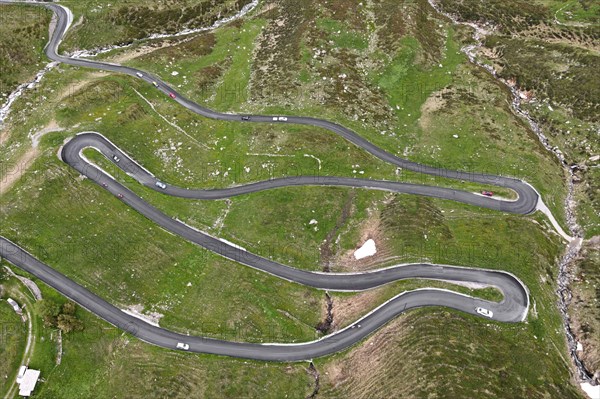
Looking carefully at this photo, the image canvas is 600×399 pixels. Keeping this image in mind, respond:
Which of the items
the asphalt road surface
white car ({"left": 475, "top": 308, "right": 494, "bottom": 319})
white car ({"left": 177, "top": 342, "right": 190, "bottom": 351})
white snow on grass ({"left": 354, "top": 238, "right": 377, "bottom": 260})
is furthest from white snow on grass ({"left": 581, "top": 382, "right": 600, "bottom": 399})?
white car ({"left": 177, "top": 342, "right": 190, "bottom": 351})

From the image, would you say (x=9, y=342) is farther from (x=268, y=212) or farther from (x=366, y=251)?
(x=366, y=251)

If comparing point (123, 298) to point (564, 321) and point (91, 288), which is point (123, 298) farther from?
point (564, 321)

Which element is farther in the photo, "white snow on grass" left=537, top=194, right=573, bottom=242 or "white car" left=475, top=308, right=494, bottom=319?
"white snow on grass" left=537, top=194, right=573, bottom=242

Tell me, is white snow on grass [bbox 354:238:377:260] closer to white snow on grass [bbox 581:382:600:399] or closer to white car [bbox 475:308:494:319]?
white car [bbox 475:308:494:319]

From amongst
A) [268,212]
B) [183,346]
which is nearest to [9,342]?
[183,346]

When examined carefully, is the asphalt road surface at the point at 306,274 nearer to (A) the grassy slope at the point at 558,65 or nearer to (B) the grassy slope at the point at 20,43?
(A) the grassy slope at the point at 558,65

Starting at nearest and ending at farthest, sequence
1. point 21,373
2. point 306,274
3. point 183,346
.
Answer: point 21,373 < point 183,346 < point 306,274

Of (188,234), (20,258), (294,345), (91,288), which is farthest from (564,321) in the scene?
(20,258)

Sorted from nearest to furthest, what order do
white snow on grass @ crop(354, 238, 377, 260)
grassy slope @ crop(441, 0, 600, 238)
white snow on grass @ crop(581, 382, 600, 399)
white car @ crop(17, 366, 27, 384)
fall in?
white car @ crop(17, 366, 27, 384), white snow on grass @ crop(581, 382, 600, 399), white snow on grass @ crop(354, 238, 377, 260), grassy slope @ crop(441, 0, 600, 238)
